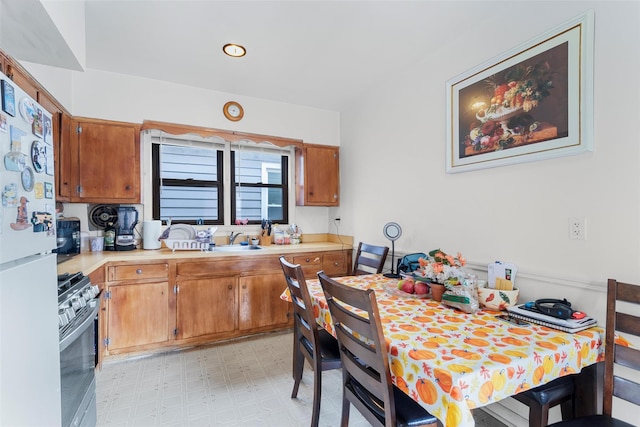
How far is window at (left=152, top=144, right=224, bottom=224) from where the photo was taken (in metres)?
3.15

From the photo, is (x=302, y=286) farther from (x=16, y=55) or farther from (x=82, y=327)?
(x=16, y=55)

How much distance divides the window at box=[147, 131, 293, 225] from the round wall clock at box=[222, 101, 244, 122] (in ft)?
0.98

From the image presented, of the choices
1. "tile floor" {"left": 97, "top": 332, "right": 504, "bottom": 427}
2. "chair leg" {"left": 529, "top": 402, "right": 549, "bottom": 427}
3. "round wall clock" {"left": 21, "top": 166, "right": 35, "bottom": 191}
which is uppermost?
"round wall clock" {"left": 21, "top": 166, "right": 35, "bottom": 191}

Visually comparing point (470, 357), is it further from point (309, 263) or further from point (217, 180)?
point (217, 180)

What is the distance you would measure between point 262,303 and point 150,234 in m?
1.27

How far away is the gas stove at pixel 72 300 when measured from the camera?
133cm

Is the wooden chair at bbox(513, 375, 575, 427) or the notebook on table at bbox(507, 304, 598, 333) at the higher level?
the notebook on table at bbox(507, 304, 598, 333)

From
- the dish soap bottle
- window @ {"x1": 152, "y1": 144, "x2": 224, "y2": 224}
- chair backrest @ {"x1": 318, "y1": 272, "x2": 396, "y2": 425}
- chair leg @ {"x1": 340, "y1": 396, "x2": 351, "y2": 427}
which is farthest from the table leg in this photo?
the dish soap bottle

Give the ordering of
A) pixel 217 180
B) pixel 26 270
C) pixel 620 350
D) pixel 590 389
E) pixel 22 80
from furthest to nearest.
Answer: pixel 217 180 → pixel 22 80 → pixel 590 389 → pixel 620 350 → pixel 26 270

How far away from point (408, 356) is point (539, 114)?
5.10ft

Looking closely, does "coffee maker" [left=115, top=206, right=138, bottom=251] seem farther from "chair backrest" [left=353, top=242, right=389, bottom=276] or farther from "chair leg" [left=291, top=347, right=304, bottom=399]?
"chair backrest" [left=353, top=242, right=389, bottom=276]

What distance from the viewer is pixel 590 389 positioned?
1.31 meters

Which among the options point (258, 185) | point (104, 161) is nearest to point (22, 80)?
point (104, 161)

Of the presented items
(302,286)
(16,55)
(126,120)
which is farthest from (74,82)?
(302,286)
